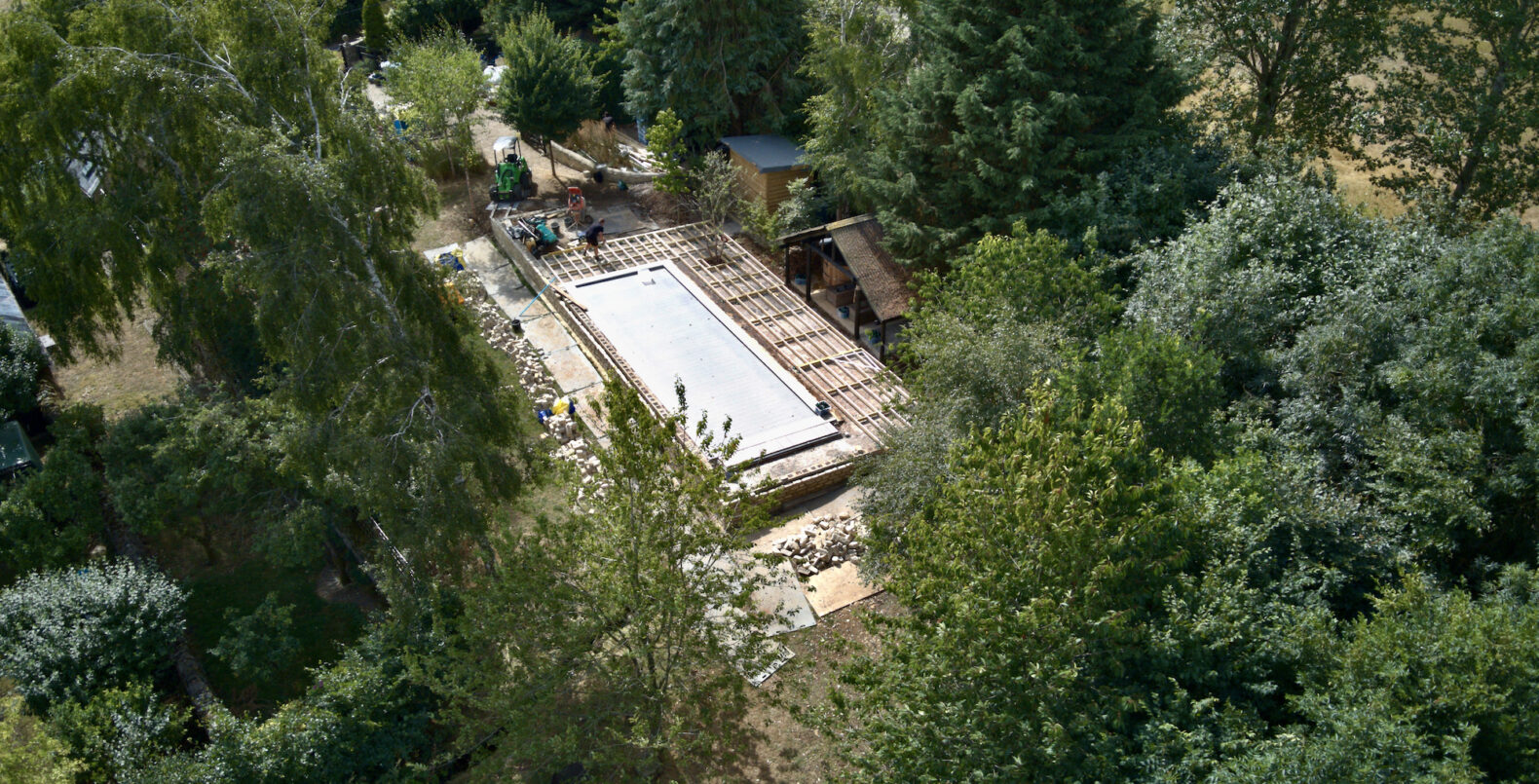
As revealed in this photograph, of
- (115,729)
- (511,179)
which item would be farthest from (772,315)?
(115,729)

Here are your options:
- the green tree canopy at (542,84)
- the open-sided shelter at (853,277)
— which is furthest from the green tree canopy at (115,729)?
the green tree canopy at (542,84)

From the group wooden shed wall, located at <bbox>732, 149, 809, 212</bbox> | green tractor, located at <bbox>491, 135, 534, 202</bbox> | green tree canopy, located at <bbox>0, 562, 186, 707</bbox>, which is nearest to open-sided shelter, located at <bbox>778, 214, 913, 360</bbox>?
wooden shed wall, located at <bbox>732, 149, 809, 212</bbox>

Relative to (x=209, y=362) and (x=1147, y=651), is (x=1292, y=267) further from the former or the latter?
(x=209, y=362)

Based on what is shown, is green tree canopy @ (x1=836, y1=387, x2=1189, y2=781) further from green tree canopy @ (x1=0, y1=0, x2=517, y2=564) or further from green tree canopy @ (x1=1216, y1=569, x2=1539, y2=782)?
green tree canopy @ (x1=0, y1=0, x2=517, y2=564)

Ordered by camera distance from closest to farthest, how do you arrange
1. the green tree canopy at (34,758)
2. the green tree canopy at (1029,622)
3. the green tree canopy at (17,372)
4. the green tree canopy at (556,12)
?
the green tree canopy at (1029,622) < the green tree canopy at (34,758) < the green tree canopy at (17,372) < the green tree canopy at (556,12)

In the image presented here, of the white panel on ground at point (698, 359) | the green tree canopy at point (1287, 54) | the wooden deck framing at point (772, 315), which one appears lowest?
the white panel on ground at point (698, 359)

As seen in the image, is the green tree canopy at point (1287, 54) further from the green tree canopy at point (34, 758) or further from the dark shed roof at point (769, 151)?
the green tree canopy at point (34, 758)
